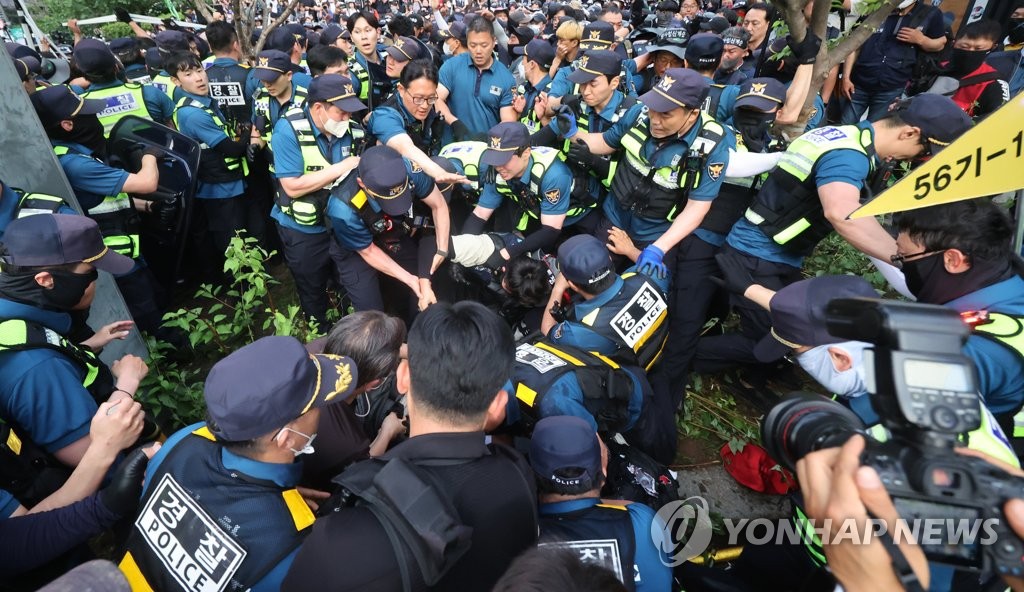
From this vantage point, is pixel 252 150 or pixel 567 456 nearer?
pixel 567 456

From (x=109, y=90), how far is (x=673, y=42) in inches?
226

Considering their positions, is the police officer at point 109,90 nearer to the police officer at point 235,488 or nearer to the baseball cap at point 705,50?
the police officer at point 235,488

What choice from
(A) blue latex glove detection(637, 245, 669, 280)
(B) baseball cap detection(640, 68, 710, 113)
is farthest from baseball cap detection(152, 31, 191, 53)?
(A) blue latex glove detection(637, 245, 669, 280)

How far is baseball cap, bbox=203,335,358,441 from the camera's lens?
60.3 inches

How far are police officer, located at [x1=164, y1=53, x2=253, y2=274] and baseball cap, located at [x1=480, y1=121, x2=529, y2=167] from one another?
245 cm

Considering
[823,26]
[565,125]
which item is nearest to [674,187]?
[565,125]

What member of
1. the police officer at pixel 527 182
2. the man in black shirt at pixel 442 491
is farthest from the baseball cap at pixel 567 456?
the police officer at pixel 527 182

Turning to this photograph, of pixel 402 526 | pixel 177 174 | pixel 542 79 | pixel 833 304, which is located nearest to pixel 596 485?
pixel 402 526

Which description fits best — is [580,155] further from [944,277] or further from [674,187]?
[944,277]

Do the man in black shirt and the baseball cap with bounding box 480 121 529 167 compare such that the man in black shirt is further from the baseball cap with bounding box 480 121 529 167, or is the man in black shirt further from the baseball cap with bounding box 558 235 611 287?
the baseball cap with bounding box 480 121 529 167

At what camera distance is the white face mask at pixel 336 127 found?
3.69m

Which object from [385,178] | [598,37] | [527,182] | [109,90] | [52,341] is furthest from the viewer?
[598,37]

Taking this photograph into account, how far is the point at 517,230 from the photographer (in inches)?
167

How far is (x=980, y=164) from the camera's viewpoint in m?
1.72
